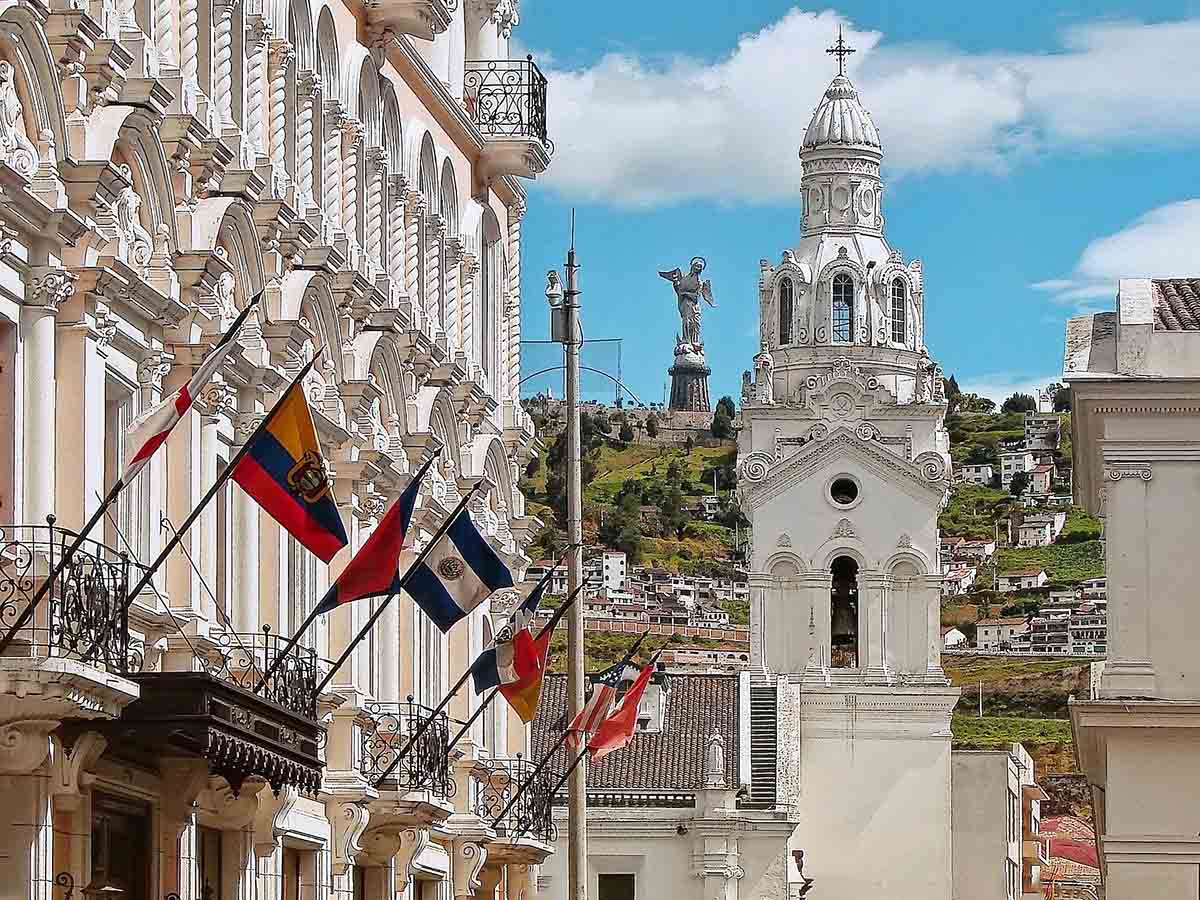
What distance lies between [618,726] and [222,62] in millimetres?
13064

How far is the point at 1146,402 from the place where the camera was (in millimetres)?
38375

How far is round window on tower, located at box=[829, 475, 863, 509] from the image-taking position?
79.2 metres

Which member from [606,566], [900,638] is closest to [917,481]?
[900,638]

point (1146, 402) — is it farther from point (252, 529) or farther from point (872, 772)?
point (872, 772)

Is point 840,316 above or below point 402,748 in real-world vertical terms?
above

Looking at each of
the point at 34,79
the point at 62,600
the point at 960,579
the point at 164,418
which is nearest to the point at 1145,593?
the point at 164,418

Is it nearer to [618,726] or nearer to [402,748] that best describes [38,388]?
[402,748]

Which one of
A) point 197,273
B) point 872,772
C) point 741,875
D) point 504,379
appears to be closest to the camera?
point 197,273

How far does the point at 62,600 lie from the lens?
19.4 meters

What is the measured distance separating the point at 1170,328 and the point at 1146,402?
130cm

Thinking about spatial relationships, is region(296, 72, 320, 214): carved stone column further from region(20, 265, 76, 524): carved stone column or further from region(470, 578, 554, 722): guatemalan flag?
region(20, 265, 76, 524): carved stone column

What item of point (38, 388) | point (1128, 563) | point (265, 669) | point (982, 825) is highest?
point (1128, 563)

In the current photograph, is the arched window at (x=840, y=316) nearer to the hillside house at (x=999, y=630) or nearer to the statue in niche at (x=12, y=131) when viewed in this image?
the statue in niche at (x=12, y=131)

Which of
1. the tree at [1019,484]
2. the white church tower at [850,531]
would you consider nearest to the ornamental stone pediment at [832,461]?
the white church tower at [850,531]
